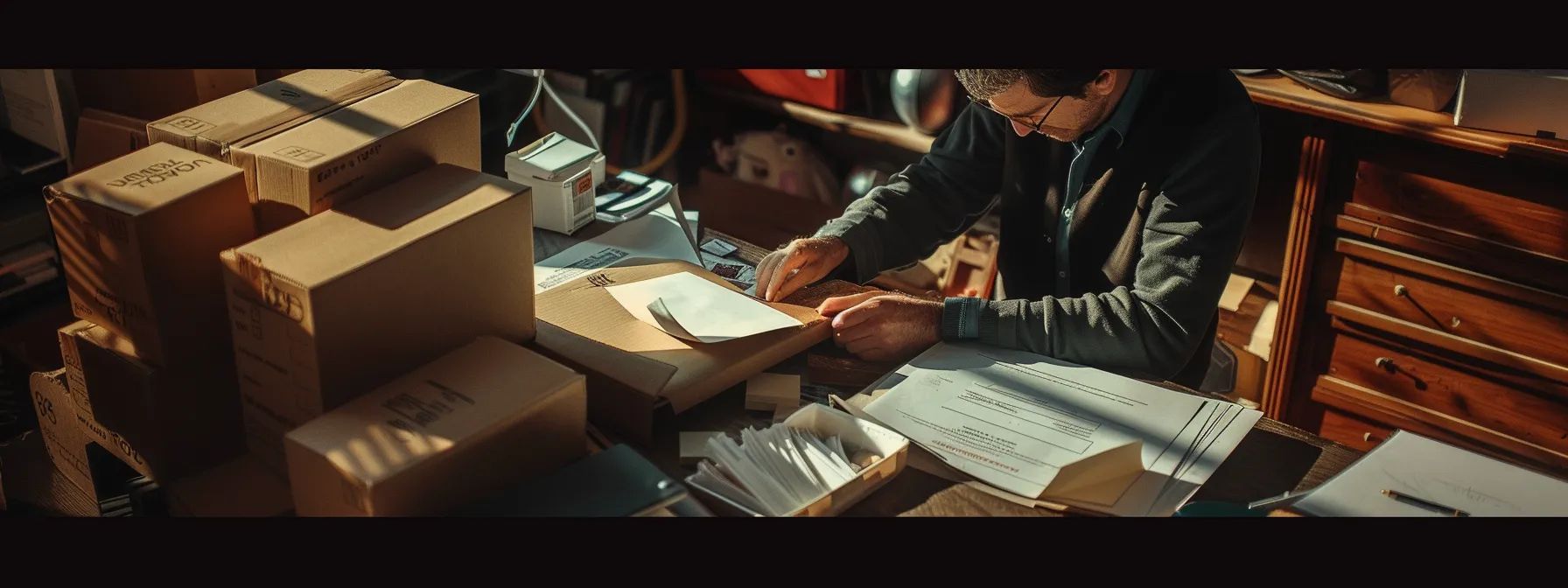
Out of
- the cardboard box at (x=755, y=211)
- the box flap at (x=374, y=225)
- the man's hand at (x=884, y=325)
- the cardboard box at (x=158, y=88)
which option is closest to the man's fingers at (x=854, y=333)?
the man's hand at (x=884, y=325)

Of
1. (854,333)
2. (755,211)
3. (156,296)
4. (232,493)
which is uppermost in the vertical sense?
(156,296)

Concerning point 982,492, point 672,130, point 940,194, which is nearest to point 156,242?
point 982,492

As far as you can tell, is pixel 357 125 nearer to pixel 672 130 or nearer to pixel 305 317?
pixel 305 317

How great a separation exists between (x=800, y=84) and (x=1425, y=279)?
4.86ft

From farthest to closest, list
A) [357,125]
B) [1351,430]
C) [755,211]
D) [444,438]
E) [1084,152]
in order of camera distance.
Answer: [755,211]
[1351,430]
[1084,152]
[357,125]
[444,438]

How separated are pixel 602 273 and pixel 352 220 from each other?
17.3 inches

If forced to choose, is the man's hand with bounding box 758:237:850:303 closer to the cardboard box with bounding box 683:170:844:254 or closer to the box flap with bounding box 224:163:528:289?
the box flap with bounding box 224:163:528:289

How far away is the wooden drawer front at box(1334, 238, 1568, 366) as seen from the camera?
220 centimetres

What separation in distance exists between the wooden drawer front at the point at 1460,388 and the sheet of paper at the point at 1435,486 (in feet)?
4.06

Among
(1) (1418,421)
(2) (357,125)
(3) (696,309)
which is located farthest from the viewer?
(1) (1418,421)

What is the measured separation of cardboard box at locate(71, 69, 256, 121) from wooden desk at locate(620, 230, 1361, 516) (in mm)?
1073

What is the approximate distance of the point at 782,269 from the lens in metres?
1.61

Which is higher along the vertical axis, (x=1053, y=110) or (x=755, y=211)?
(x=1053, y=110)

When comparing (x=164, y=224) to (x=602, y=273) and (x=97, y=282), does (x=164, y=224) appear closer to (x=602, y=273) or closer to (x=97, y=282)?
(x=97, y=282)
